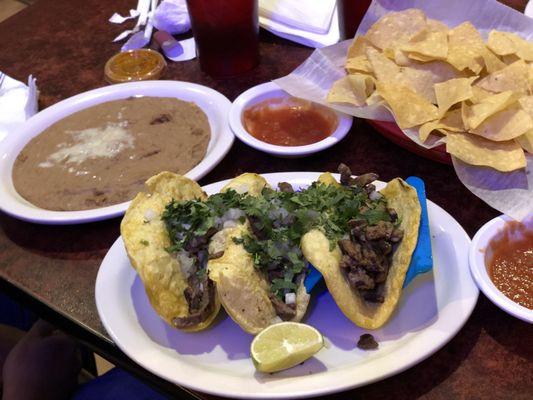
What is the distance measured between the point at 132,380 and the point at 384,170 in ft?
3.33

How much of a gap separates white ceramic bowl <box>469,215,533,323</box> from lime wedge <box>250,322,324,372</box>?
367 millimetres

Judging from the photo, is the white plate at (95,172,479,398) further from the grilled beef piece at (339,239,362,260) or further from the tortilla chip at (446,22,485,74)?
the tortilla chip at (446,22,485,74)

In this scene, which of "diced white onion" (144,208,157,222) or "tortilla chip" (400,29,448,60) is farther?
"tortilla chip" (400,29,448,60)

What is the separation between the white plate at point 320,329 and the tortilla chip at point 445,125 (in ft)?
0.94

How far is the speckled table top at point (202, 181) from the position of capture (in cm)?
113

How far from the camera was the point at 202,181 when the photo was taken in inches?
67.1

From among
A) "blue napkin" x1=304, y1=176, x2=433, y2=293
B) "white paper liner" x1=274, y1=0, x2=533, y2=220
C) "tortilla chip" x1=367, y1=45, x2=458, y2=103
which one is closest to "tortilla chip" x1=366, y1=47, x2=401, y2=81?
"tortilla chip" x1=367, y1=45, x2=458, y2=103

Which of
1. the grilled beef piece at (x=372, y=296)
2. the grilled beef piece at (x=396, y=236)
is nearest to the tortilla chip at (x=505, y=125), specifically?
the grilled beef piece at (x=396, y=236)

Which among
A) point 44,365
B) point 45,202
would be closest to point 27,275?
point 45,202

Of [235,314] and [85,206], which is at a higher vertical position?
[235,314]

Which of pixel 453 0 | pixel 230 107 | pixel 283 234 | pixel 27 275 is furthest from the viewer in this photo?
pixel 453 0

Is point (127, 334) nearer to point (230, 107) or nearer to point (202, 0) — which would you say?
point (230, 107)

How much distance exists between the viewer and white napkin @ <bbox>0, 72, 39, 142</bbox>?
78.6 inches

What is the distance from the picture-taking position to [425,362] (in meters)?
1.15
